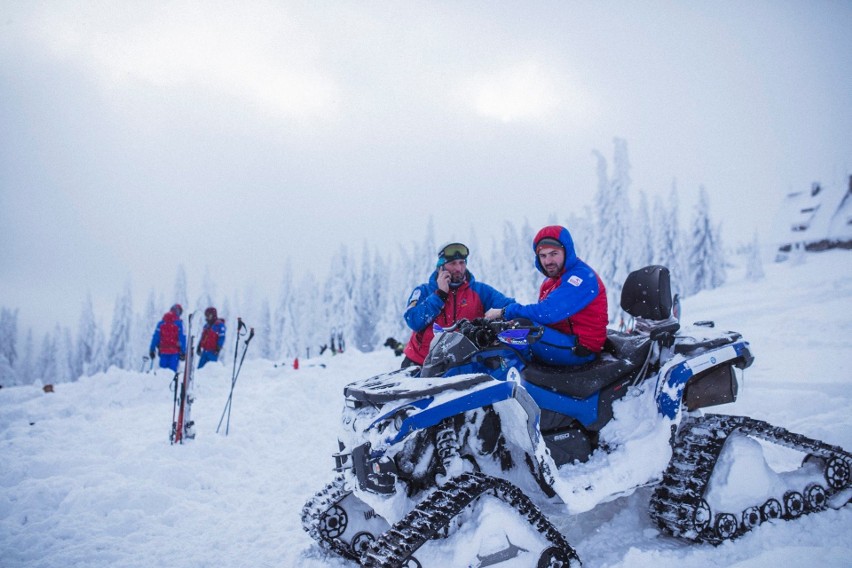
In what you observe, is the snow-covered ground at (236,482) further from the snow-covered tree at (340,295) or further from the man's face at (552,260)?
the snow-covered tree at (340,295)

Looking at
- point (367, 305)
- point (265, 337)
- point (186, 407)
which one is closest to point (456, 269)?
point (186, 407)

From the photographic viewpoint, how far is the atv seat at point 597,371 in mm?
3484

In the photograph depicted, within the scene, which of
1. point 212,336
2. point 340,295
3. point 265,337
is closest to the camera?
point 212,336

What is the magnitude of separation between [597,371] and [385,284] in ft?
178

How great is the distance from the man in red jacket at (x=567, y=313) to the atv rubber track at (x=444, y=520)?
52.6 inches

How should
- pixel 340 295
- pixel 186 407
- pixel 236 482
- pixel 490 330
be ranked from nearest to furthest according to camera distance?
pixel 490 330, pixel 236 482, pixel 186 407, pixel 340 295

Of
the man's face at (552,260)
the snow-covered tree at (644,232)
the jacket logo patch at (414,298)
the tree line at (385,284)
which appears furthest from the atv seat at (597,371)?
the snow-covered tree at (644,232)

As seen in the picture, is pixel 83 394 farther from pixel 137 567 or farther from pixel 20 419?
pixel 137 567

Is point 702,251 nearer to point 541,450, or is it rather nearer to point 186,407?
point 186,407

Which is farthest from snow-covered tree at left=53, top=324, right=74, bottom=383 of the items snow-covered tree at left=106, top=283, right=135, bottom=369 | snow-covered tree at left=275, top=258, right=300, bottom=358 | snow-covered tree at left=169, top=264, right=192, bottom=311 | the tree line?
snow-covered tree at left=275, top=258, right=300, bottom=358

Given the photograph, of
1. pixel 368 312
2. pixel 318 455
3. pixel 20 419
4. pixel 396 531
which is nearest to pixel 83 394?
pixel 20 419

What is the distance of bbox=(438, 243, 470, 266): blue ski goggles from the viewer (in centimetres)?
522

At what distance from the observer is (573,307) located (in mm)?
3695

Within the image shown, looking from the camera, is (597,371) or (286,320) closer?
(597,371)
